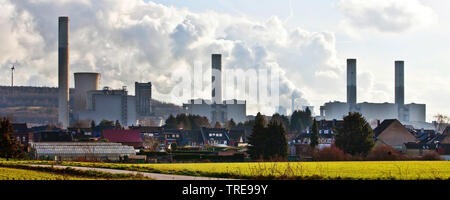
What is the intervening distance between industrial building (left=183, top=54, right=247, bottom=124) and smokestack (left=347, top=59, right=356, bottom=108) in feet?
75.2

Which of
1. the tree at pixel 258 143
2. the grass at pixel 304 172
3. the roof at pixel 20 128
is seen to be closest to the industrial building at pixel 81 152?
the tree at pixel 258 143

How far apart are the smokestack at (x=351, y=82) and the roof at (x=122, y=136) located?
65.1 m

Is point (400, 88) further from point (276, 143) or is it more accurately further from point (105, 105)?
point (276, 143)

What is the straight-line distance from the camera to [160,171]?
28.8 metres

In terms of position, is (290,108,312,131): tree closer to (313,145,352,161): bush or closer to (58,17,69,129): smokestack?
(58,17,69,129): smokestack

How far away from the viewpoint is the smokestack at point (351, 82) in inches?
5787

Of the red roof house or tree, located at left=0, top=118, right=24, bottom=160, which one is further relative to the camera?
the red roof house

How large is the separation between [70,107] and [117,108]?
16.9 m

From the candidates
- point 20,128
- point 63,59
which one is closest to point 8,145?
point 20,128

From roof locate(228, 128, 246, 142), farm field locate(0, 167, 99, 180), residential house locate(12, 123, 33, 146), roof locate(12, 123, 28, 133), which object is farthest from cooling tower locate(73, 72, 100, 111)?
farm field locate(0, 167, 99, 180)

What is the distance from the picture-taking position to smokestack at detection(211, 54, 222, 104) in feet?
482

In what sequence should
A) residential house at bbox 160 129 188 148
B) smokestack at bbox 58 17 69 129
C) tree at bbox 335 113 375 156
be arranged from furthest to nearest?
smokestack at bbox 58 17 69 129 < residential house at bbox 160 129 188 148 < tree at bbox 335 113 375 156

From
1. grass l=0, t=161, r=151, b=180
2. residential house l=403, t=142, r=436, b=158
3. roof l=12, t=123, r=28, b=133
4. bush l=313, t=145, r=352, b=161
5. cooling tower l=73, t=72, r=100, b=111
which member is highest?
cooling tower l=73, t=72, r=100, b=111
